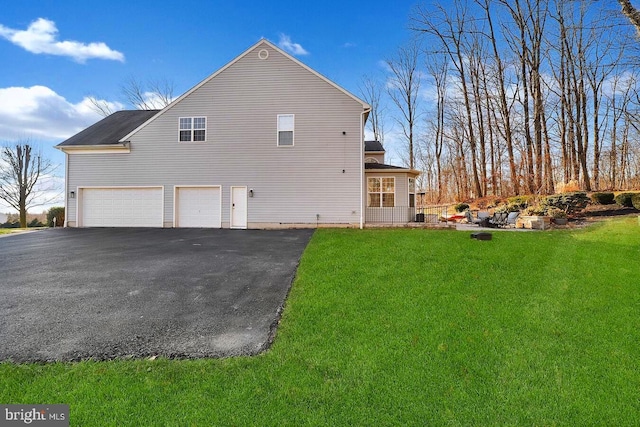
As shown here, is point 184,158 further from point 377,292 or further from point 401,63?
point 401,63

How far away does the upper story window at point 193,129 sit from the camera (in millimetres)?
13891

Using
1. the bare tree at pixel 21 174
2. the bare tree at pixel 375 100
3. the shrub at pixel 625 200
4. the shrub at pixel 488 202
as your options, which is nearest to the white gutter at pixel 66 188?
the bare tree at pixel 21 174

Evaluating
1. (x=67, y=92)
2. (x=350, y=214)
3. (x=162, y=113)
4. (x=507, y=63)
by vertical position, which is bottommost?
(x=350, y=214)

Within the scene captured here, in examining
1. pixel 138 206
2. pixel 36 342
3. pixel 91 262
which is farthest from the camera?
pixel 138 206

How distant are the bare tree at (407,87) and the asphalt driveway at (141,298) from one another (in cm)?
2312

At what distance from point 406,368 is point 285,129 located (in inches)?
465

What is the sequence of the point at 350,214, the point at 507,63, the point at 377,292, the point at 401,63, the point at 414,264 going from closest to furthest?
1. the point at 377,292
2. the point at 414,264
3. the point at 350,214
4. the point at 507,63
5. the point at 401,63

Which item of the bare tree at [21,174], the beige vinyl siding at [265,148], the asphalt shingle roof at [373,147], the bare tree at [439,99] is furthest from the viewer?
the bare tree at [439,99]

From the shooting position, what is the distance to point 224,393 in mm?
2846

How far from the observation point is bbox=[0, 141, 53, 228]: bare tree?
25.5 meters

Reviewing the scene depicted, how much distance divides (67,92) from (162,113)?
7.20 meters

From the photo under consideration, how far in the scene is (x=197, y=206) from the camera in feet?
45.8

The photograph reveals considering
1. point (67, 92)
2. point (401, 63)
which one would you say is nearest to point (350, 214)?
point (67, 92)

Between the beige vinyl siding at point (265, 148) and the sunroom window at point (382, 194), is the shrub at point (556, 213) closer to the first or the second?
the sunroom window at point (382, 194)
